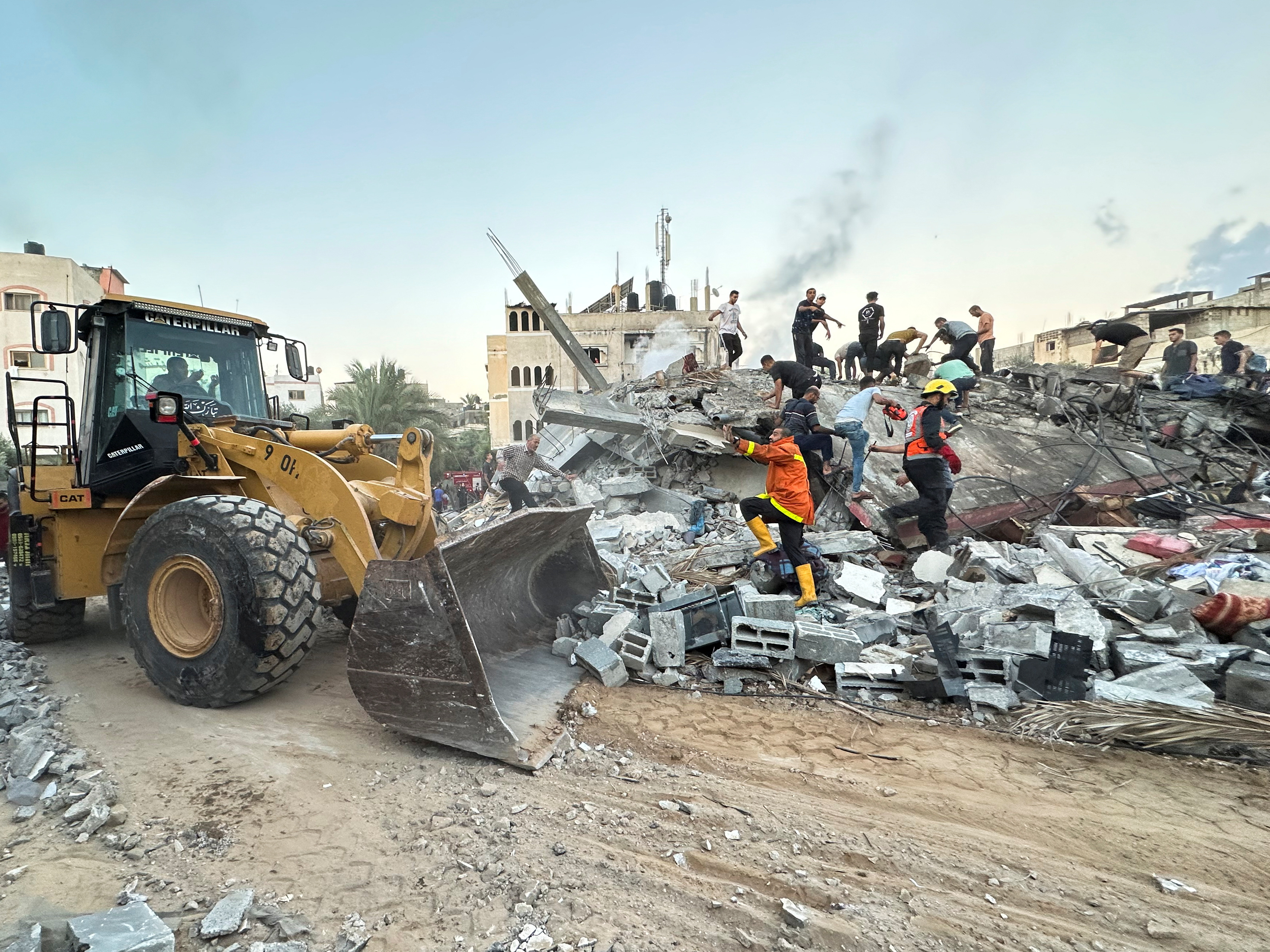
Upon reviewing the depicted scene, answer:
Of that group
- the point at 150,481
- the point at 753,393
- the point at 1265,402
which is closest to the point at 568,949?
the point at 150,481

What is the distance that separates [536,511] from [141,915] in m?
3.01

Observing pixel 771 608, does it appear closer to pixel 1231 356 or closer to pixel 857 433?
pixel 857 433

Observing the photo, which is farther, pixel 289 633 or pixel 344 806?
pixel 289 633

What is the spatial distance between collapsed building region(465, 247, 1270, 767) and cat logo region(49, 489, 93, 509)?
146 inches

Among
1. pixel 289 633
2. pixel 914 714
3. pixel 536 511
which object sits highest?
pixel 536 511

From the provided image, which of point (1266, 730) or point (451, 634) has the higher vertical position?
point (451, 634)

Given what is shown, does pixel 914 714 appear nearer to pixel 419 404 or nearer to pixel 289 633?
pixel 289 633

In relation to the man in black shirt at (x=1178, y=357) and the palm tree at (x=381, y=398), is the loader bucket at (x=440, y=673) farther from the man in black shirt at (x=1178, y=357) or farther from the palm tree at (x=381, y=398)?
the palm tree at (x=381, y=398)

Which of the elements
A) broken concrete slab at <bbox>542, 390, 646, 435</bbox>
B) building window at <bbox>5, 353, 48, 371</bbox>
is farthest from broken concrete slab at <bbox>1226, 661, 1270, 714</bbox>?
building window at <bbox>5, 353, 48, 371</bbox>

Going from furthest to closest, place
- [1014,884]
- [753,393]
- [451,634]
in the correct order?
1. [753,393]
2. [451,634]
3. [1014,884]

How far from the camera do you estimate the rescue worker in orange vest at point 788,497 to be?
5887mm

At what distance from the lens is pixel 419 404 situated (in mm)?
22828

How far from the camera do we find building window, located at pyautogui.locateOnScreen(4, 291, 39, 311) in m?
22.2

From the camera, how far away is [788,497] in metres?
5.90
